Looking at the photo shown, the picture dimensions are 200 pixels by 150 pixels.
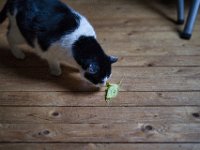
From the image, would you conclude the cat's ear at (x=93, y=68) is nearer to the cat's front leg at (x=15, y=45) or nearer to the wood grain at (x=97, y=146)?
the wood grain at (x=97, y=146)

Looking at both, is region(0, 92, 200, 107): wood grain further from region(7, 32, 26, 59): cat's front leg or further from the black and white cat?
region(7, 32, 26, 59): cat's front leg

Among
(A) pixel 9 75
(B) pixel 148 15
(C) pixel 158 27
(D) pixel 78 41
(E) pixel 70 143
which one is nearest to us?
(E) pixel 70 143

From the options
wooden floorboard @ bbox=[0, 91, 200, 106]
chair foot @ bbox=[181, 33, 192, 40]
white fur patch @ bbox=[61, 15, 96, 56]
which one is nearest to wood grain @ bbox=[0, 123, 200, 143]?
wooden floorboard @ bbox=[0, 91, 200, 106]

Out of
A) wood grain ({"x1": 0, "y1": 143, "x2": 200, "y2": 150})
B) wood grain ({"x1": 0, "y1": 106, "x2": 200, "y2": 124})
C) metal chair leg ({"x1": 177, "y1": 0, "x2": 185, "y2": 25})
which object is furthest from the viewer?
metal chair leg ({"x1": 177, "y1": 0, "x2": 185, "y2": 25})

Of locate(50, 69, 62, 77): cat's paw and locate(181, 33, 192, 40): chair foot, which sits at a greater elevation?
locate(181, 33, 192, 40): chair foot

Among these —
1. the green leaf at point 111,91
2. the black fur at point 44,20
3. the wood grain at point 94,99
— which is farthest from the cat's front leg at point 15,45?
the green leaf at point 111,91

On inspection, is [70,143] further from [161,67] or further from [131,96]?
[161,67]

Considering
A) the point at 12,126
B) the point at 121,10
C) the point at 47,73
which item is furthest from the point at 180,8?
the point at 12,126
